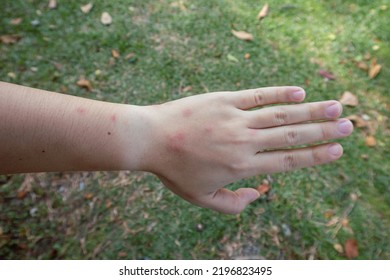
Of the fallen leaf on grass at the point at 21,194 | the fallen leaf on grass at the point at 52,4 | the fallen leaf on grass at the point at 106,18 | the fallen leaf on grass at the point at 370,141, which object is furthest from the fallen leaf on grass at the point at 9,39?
the fallen leaf on grass at the point at 370,141

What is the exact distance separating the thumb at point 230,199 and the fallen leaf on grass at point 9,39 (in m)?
2.36

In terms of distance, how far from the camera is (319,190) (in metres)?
2.38

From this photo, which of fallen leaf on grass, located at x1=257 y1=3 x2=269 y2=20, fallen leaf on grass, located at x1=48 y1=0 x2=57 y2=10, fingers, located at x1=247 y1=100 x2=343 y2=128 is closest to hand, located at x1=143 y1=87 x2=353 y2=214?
fingers, located at x1=247 y1=100 x2=343 y2=128

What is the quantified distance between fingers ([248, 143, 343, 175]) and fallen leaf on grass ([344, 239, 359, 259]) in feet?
2.82

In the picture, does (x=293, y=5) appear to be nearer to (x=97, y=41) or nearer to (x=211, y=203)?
(x=97, y=41)

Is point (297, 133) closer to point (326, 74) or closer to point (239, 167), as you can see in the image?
point (239, 167)

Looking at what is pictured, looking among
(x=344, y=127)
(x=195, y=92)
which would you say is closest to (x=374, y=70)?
(x=195, y=92)

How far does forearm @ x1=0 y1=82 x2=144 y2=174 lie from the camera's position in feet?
4.67

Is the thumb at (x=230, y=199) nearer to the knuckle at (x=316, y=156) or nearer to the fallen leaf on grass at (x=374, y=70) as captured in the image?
the knuckle at (x=316, y=156)

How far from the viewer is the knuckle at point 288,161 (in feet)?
5.29

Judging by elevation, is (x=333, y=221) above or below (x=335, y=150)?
below

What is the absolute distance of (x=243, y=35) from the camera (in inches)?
117

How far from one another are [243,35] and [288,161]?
165 cm

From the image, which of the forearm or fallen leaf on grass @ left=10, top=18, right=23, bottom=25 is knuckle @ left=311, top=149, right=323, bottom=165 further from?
fallen leaf on grass @ left=10, top=18, right=23, bottom=25
